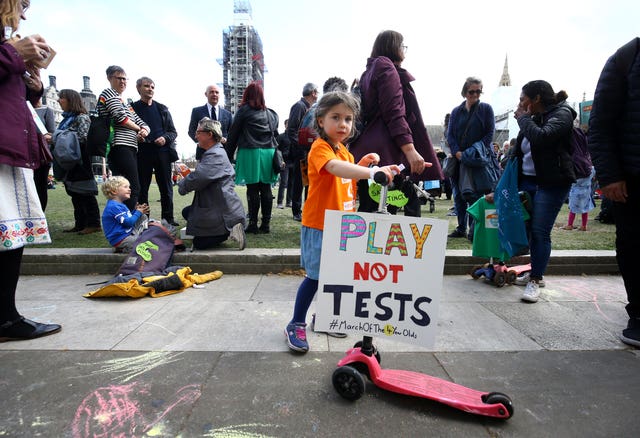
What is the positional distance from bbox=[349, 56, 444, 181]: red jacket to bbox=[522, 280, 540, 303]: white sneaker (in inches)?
58.4

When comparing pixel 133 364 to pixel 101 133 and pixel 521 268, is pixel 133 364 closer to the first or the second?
pixel 101 133

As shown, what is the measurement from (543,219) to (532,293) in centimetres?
68

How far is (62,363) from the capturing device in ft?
7.00

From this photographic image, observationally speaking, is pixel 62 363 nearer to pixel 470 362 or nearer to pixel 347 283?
pixel 347 283

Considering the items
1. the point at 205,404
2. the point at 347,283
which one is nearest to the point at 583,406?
the point at 347,283

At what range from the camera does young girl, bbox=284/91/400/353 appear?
86.8 inches

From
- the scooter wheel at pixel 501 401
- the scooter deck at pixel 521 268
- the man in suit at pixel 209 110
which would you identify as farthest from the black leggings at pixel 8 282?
the scooter deck at pixel 521 268

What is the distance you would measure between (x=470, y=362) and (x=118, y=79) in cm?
505

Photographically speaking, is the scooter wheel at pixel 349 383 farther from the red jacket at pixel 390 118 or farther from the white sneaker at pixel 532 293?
the white sneaker at pixel 532 293

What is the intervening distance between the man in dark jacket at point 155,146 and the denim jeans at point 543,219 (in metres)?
4.65

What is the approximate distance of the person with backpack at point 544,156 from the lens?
3242 millimetres

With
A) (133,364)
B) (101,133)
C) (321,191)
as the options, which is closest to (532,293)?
(321,191)

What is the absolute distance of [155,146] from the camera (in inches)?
209

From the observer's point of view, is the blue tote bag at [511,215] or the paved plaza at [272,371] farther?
the blue tote bag at [511,215]
